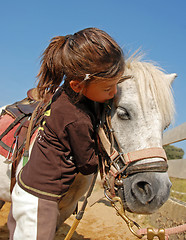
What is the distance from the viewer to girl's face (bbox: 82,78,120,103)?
5.06 feet

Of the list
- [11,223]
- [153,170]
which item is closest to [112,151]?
[153,170]

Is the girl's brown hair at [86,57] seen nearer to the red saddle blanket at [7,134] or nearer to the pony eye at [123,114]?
the pony eye at [123,114]

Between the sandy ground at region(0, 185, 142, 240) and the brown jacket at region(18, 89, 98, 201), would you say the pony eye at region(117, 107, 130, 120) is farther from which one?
the sandy ground at region(0, 185, 142, 240)

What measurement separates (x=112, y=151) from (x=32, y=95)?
4.24 ft

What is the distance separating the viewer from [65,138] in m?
1.46

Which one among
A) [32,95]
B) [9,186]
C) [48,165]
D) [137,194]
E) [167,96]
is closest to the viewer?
[48,165]

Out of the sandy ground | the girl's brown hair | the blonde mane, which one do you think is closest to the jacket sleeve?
the girl's brown hair

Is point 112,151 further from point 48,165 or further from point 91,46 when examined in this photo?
point 91,46

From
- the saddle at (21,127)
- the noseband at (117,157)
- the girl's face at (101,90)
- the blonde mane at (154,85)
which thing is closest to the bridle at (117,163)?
the noseband at (117,157)

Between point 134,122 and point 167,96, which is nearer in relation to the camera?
point 134,122

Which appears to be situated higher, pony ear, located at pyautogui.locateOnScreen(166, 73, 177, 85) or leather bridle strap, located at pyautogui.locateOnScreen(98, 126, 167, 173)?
pony ear, located at pyautogui.locateOnScreen(166, 73, 177, 85)

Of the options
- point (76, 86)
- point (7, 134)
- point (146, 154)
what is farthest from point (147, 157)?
point (7, 134)

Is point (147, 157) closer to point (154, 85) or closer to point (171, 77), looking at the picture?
point (154, 85)

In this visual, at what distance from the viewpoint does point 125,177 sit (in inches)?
64.1
